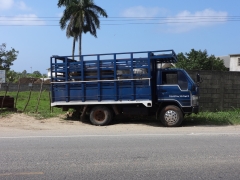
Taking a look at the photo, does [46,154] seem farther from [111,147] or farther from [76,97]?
[76,97]

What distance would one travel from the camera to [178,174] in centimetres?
602

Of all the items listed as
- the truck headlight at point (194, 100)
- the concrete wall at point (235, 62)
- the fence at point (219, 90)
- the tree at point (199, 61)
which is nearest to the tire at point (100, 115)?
the truck headlight at point (194, 100)

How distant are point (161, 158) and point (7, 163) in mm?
3231

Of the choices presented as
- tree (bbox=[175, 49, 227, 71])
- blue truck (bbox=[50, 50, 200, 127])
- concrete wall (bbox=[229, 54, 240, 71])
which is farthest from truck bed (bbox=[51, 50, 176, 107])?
concrete wall (bbox=[229, 54, 240, 71])

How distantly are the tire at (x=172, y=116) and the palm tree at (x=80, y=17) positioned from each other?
27733mm

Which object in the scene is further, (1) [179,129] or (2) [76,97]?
(2) [76,97]

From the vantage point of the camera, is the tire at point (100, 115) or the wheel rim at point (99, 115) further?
the wheel rim at point (99, 115)

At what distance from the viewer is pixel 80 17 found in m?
39.7

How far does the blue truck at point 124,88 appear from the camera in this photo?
42.1 ft

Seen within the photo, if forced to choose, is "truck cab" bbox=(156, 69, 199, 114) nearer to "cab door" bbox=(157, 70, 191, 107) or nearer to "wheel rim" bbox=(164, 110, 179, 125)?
"cab door" bbox=(157, 70, 191, 107)

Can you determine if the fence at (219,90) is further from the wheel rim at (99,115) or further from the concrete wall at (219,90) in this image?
the wheel rim at (99,115)

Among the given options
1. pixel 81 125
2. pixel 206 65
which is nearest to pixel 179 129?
pixel 81 125

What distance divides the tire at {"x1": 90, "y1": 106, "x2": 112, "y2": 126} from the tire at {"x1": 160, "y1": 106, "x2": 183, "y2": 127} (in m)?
2.21

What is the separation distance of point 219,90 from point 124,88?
630 centimetres
